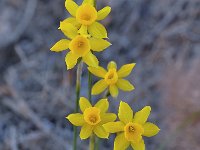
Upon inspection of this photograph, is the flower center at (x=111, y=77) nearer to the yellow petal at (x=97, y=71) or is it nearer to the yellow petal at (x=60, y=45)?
the yellow petal at (x=97, y=71)

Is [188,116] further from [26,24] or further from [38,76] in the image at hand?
[26,24]

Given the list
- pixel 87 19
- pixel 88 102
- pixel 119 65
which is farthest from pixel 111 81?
Answer: pixel 119 65

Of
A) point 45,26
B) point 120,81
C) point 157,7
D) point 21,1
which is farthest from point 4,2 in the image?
point 120,81

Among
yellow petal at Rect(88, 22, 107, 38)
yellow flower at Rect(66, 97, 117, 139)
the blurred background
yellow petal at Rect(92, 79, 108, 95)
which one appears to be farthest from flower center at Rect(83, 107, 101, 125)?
the blurred background

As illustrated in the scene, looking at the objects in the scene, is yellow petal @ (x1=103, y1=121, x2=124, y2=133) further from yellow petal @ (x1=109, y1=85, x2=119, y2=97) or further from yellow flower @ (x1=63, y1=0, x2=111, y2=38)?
yellow flower @ (x1=63, y1=0, x2=111, y2=38)

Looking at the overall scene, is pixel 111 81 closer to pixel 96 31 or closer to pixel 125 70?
pixel 125 70

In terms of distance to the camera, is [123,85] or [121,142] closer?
Result: [121,142]
